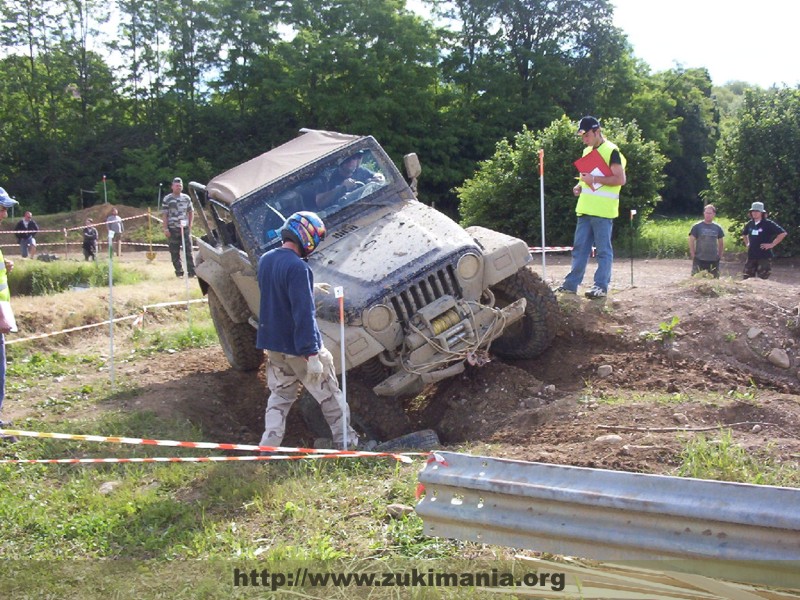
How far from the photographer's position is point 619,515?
139 inches

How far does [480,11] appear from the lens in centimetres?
4072

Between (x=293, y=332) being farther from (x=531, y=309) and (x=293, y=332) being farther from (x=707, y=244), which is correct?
(x=707, y=244)

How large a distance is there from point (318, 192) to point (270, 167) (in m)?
0.55

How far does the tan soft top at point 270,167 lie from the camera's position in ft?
25.6

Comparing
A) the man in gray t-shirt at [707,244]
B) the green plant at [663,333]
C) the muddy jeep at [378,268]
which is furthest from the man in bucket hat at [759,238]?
the muddy jeep at [378,268]

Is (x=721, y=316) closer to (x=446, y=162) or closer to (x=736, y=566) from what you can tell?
(x=736, y=566)

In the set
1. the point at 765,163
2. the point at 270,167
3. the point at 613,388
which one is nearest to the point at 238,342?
the point at 270,167

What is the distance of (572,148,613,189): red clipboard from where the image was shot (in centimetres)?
925

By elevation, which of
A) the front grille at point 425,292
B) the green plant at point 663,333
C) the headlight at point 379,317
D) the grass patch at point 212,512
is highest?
the front grille at point 425,292

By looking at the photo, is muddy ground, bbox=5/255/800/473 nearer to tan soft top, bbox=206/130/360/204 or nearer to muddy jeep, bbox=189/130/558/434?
muddy jeep, bbox=189/130/558/434

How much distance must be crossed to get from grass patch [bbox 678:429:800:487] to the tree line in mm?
30722

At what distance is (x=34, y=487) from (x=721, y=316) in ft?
20.1

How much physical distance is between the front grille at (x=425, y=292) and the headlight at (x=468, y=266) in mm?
61

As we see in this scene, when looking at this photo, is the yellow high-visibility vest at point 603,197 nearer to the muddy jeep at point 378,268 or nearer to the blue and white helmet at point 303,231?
the muddy jeep at point 378,268
